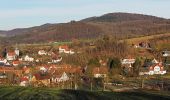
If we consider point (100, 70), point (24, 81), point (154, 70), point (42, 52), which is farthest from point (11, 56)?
point (24, 81)

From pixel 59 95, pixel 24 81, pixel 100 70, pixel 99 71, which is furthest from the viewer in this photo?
pixel 100 70

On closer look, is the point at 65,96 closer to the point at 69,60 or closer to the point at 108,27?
the point at 69,60

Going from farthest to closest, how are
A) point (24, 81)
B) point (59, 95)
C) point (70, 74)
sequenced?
point (70, 74), point (24, 81), point (59, 95)

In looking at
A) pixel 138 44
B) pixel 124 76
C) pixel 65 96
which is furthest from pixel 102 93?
pixel 138 44

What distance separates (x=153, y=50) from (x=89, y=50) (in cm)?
1225

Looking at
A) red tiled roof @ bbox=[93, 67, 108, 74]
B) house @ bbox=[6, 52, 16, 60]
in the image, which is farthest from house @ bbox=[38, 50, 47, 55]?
red tiled roof @ bbox=[93, 67, 108, 74]

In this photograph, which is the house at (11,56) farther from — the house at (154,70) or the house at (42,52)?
the house at (154,70)

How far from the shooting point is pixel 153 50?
2785 inches

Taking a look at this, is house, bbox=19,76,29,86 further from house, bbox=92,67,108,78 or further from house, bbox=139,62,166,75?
house, bbox=139,62,166,75

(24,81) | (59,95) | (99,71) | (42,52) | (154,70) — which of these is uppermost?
(59,95)

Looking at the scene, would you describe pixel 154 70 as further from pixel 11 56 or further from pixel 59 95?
pixel 59 95

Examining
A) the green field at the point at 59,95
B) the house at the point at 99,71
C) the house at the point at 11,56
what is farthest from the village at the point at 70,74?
the green field at the point at 59,95

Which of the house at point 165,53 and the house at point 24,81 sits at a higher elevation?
the house at point 24,81

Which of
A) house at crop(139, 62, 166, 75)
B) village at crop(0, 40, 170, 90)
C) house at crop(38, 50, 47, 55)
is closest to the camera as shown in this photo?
village at crop(0, 40, 170, 90)
